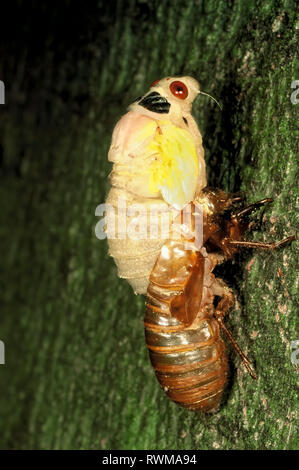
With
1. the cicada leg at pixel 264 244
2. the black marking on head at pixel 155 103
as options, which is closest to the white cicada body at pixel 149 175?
the black marking on head at pixel 155 103

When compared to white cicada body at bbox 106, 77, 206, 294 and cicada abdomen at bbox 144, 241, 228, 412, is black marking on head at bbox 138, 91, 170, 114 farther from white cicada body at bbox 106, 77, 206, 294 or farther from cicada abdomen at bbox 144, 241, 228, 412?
cicada abdomen at bbox 144, 241, 228, 412

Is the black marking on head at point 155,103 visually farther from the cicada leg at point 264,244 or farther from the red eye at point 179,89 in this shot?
the cicada leg at point 264,244

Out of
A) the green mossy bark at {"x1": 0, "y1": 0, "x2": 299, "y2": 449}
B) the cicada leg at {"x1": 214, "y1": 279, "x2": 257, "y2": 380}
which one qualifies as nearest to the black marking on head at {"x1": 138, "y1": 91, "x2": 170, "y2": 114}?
the green mossy bark at {"x1": 0, "y1": 0, "x2": 299, "y2": 449}

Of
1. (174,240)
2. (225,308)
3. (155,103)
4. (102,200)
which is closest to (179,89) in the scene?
(155,103)

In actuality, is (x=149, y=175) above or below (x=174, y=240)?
above

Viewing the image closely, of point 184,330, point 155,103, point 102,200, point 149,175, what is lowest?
point 184,330

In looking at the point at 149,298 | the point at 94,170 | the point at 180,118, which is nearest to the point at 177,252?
the point at 149,298

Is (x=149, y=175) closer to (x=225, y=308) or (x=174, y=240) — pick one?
(x=174, y=240)

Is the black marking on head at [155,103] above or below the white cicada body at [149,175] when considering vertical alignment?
above
